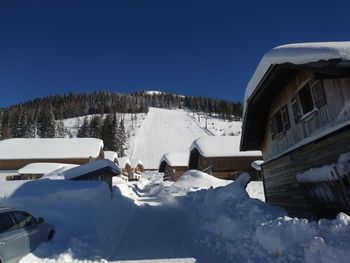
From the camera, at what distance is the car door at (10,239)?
744 cm

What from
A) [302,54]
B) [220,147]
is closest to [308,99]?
[302,54]

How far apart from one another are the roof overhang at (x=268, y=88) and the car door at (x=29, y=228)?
9.28 m

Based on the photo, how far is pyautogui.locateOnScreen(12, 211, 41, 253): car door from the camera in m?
8.62

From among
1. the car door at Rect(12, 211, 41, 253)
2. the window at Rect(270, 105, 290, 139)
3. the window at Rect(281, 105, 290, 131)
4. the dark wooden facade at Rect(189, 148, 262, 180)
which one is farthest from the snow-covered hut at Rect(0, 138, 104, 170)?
the car door at Rect(12, 211, 41, 253)

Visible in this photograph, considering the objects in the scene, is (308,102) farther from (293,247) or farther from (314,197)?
(293,247)

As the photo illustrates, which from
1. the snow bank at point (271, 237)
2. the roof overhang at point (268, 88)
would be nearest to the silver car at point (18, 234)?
the snow bank at point (271, 237)

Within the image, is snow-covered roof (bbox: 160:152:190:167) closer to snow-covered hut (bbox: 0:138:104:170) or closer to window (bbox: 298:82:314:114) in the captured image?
snow-covered hut (bbox: 0:138:104:170)

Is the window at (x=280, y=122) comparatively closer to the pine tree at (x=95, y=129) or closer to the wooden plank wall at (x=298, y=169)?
the wooden plank wall at (x=298, y=169)

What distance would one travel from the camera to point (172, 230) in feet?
42.3

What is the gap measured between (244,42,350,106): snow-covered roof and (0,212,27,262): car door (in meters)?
9.27

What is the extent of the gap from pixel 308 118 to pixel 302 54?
337 centimetres

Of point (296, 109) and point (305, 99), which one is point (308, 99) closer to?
point (305, 99)

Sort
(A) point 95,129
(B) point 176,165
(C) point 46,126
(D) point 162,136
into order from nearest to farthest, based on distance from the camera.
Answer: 1. (B) point 176,165
2. (C) point 46,126
3. (A) point 95,129
4. (D) point 162,136

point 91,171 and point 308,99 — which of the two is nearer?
point 308,99
